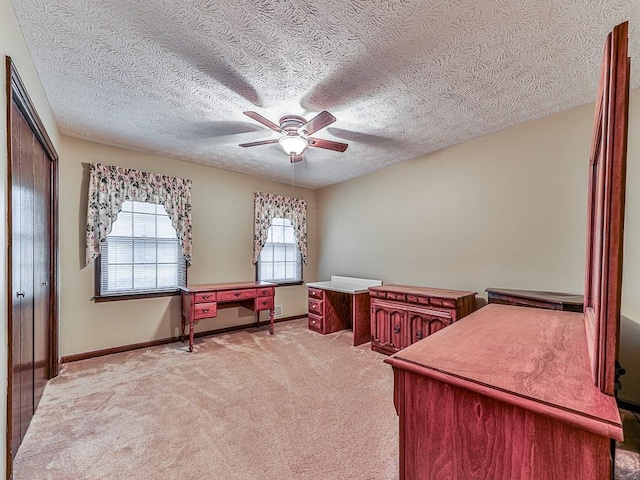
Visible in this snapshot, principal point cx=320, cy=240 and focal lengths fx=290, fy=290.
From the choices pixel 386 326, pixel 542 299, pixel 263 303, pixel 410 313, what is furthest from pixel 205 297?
pixel 542 299

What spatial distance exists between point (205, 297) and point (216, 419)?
1.82m

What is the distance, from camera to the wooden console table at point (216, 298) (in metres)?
3.70

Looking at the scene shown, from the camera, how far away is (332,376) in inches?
116

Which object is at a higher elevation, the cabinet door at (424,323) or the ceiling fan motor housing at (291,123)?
the ceiling fan motor housing at (291,123)

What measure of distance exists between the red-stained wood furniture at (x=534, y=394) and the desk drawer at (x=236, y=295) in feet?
10.3

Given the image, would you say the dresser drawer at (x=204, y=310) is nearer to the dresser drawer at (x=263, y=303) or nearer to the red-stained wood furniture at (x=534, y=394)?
the dresser drawer at (x=263, y=303)

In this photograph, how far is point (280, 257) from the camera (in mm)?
5332

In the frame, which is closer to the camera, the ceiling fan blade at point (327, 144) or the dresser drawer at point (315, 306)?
the ceiling fan blade at point (327, 144)

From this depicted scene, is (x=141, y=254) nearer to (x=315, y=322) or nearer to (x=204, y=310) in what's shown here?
(x=204, y=310)

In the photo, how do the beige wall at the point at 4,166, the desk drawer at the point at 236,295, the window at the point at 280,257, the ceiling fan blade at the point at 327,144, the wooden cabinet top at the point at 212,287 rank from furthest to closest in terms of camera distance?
the window at the point at 280,257 → the desk drawer at the point at 236,295 → the wooden cabinet top at the point at 212,287 → the ceiling fan blade at the point at 327,144 → the beige wall at the point at 4,166

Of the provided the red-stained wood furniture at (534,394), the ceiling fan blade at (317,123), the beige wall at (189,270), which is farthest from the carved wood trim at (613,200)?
the beige wall at (189,270)

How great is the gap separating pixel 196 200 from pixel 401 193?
3018 millimetres

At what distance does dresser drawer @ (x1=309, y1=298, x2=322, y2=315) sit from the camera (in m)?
4.48

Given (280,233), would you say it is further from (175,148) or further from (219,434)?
(219,434)
